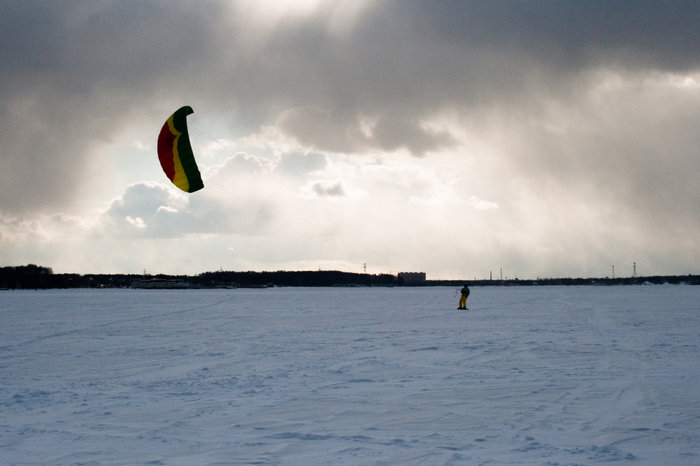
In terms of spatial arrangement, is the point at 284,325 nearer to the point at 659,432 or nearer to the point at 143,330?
the point at 143,330

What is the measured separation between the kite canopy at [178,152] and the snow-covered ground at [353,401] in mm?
3695

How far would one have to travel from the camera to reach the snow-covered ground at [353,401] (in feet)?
19.4

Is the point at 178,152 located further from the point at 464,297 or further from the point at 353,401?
the point at 464,297

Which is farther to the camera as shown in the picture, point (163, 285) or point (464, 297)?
point (163, 285)

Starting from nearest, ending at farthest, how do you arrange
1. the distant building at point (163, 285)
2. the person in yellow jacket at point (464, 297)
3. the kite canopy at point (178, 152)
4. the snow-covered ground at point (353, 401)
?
the snow-covered ground at point (353, 401) < the kite canopy at point (178, 152) < the person in yellow jacket at point (464, 297) < the distant building at point (163, 285)

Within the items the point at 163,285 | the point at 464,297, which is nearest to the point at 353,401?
the point at 464,297

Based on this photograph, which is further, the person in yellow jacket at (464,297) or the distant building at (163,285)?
the distant building at (163,285)

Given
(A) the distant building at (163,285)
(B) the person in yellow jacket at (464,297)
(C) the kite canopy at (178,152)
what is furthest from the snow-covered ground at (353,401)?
(A) the distant building at (163,285)

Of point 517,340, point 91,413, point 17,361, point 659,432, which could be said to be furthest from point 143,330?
point 659,432

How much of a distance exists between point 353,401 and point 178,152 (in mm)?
8263

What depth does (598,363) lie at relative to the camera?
11352 mm

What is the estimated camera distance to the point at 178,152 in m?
14.5

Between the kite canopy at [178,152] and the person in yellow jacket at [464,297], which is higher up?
the kite canopy at [178,152]

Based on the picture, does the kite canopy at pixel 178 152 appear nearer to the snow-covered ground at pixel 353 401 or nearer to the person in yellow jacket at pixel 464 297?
the snow-covered ground at pixel 353 401
